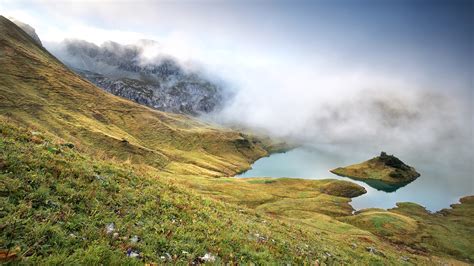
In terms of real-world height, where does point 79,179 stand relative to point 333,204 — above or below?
below

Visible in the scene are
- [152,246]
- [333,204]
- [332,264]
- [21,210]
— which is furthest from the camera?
[333,204]

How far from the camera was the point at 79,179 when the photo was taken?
14.0 m

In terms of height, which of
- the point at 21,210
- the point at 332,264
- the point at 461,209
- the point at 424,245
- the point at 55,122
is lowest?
the point at 55,122

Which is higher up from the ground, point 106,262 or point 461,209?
point 461,209

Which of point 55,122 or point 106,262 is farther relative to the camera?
point 55,122

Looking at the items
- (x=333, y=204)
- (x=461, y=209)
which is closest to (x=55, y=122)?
(x=333, y=204)

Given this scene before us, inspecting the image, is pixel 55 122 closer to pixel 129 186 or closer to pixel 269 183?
pixel 269 183

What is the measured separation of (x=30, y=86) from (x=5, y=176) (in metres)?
185

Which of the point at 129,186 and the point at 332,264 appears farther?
the point at 332,264

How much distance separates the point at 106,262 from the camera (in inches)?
337

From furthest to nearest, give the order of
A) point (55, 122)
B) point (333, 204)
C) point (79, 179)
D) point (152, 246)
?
point (55, 122)
point (333, 204)
point (79, 179)
point (152, 246)

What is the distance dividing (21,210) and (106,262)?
12.3ft

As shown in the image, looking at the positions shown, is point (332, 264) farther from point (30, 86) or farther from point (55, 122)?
point (30, 86)

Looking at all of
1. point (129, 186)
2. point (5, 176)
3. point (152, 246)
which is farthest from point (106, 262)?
point (129, 186)
